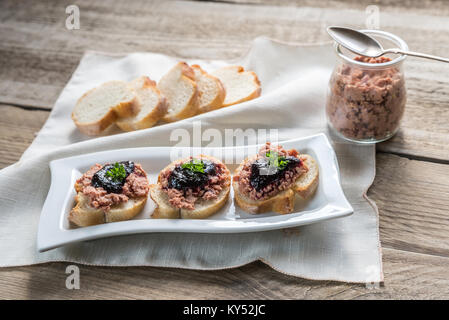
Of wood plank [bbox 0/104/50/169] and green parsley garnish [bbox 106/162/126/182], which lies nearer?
green parsley garnish [bbox 106/162/126/182]

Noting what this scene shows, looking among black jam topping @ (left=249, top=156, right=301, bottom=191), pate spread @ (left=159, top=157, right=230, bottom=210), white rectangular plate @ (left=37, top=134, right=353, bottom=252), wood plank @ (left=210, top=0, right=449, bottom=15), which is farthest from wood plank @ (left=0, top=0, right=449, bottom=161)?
pate spread @ (left=159, top=157, right=230, bottom=210)

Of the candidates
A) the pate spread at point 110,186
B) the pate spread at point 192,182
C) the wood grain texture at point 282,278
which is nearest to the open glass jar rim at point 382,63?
the wood grain texture at point 282,278

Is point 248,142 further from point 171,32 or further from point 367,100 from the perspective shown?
point 171,32

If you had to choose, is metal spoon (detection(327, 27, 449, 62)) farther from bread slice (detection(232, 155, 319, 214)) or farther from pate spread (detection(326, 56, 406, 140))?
bread slice (detection(232, 155, 319, 214))

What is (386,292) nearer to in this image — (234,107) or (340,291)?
(340,291)

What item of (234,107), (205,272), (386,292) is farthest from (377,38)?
(205,272)

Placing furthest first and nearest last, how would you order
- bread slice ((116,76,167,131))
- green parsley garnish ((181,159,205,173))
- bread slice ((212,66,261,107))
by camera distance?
bread slice ((212,66,261,107))
bread slice ((116,76,167,131))
green parsley garnish ((181,159,205,173))
